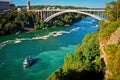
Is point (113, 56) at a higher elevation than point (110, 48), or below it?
below

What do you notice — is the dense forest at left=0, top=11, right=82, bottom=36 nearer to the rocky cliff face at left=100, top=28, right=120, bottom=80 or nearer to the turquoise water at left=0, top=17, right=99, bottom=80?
the turquoise water at left=0, top=17, right=99, bottom=80

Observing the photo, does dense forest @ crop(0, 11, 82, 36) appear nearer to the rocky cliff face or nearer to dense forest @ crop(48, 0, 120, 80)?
dense forest @ crop(48, 0, 120, 80)

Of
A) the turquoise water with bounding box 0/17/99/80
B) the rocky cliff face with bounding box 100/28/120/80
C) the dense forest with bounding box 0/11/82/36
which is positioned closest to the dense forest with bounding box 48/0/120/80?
the rocky cliff face with bounding box 100/28/120/80

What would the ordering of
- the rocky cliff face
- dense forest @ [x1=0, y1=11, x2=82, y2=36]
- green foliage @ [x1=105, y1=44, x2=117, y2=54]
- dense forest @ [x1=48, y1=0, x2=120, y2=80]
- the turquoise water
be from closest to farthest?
the rocky cliff face → dense forest @ [x1=48, y1=0, x2=120, y2=80] → green foliage @ [x1=105, y1=44, x2=117, y2=54] → the turquoise water → dense forest @ [x1=0, y1=11, x2=82, y2=36]

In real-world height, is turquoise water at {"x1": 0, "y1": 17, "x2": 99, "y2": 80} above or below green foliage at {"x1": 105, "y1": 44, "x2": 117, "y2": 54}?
below

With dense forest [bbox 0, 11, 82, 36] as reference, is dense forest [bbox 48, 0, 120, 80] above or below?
above

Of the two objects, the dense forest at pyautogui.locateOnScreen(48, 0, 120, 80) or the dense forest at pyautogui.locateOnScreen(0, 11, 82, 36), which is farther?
the dense forest at pyautogui.locateOnScreen(0, 11, 82, 36)

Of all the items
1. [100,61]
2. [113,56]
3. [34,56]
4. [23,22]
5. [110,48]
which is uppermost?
[110,48]

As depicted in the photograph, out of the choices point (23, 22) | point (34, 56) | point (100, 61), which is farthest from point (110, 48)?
point (23, 22)

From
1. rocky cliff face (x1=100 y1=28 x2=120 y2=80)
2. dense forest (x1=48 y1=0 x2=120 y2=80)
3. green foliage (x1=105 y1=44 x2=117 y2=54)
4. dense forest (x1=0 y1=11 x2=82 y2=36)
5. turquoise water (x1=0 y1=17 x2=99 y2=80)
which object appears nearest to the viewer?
rocky cliff face (x1=100 y1=28 x2=120 y2=80)

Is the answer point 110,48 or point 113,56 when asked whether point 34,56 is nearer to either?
point 110,48
